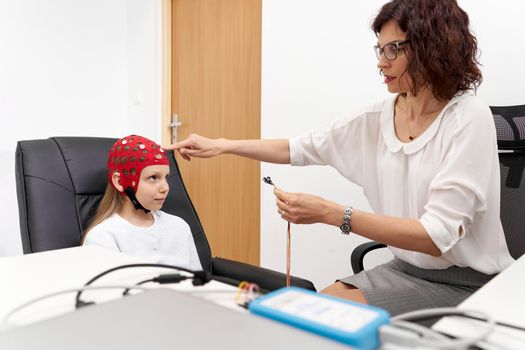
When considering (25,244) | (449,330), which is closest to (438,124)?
(449,330)

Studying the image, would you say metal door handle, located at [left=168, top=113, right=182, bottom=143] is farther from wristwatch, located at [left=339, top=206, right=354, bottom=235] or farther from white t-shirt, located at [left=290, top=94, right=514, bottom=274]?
wristwatch, located at [left=339, top=206, right=354, bottom=235]

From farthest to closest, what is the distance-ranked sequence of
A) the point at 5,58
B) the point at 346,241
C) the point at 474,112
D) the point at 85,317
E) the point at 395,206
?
the point at 5,58 → the point at 346,241 → the point at 395,206 → the point at 474,112 → the point at 85,317

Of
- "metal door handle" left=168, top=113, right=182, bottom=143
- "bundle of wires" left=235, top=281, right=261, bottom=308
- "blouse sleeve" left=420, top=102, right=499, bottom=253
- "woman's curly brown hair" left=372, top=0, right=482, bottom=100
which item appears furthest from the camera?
"metal door handle" left=168, top=113, right=182, bottom=143

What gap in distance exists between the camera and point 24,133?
8.92 ft

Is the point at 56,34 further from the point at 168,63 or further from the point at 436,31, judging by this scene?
the point at 436,31

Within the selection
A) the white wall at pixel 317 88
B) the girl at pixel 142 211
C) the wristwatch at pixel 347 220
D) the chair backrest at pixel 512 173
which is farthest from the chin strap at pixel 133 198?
the chair backrest at pixel 512 173

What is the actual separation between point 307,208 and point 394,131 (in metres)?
0.40

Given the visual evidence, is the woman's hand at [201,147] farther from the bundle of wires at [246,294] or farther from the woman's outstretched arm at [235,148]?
the bundle of wires at [246,294]

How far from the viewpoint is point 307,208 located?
1.14 meters

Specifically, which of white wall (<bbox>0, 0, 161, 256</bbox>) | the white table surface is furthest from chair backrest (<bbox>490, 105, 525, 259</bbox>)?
white wall (<bbox>0, 0, 161, 256</bbox>)

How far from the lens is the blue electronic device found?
1.35 ft

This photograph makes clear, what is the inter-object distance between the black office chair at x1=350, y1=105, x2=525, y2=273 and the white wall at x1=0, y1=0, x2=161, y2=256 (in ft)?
7.27

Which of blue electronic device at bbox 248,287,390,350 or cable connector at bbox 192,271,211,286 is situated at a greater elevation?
blue electronic device at bbox 248,287,390,350

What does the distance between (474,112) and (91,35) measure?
266cm
